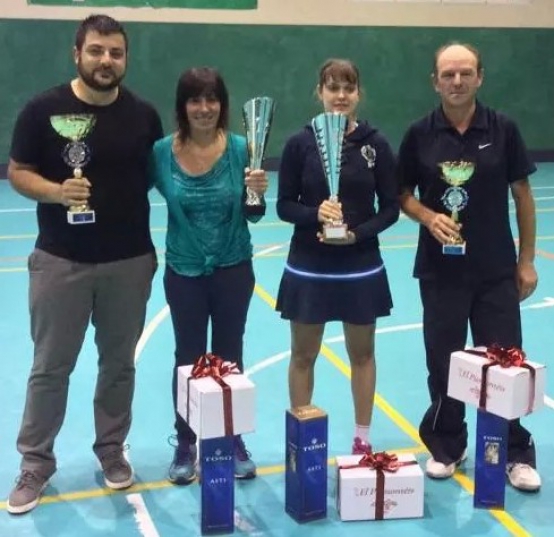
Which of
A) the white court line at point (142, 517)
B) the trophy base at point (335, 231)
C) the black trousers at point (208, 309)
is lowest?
the white court line at point (142, 517)

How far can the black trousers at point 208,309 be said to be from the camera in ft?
11.0

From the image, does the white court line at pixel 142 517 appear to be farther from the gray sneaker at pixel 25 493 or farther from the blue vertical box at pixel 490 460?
the blue vertical box at pixel 490 460

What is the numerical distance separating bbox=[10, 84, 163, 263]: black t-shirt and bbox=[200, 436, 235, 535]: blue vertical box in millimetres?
843

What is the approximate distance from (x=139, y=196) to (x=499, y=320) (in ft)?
5.08

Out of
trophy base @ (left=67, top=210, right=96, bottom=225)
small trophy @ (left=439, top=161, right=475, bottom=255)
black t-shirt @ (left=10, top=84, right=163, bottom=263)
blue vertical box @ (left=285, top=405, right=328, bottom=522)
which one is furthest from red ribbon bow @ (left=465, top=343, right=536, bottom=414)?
trophy base @ (left=67, top=210, right=96, bottom=225)

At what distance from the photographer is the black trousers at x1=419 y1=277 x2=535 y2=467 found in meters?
3.39

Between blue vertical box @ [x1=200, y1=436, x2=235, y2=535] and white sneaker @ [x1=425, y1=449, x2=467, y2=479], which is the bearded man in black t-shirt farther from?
white sneaker @ [x1=425, y1=449, x2=467, y2=479]

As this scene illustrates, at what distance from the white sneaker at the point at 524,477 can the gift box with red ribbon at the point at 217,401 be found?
120 centimetres

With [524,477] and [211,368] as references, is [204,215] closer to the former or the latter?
[211,368]

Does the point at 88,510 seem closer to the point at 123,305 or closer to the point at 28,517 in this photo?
the point at 28,517

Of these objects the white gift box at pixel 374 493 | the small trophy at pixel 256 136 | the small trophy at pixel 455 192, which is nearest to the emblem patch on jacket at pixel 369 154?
the small trophy at pixel 455 192

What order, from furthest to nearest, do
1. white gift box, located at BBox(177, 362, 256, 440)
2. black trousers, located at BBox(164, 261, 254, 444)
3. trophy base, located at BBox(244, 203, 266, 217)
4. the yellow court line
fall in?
black trousers, located at BBox(164, 261, 254, 444)
trophy base, located at BBox(244, 203, 266, 217)
the yellow court line
white gift box, located at BBox(177, 362, 256, 440)

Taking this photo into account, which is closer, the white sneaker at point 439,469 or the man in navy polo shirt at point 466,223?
the man in navy polo shirt at point 466,223

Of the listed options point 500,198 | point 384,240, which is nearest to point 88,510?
point 500,198
